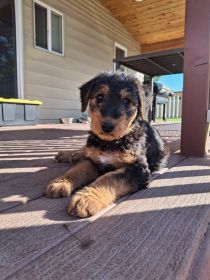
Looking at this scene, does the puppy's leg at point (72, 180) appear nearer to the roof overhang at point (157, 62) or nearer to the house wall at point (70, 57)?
the roof overhang at point (157, 62)

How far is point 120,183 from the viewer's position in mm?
1501

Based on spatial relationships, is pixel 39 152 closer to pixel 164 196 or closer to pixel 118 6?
pixel 164 196

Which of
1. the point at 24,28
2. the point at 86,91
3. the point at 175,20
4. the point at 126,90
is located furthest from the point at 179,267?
the point at 175,20

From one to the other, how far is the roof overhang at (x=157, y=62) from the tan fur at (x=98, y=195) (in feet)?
12.4

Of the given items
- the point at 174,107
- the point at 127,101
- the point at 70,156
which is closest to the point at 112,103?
the point at 127,101

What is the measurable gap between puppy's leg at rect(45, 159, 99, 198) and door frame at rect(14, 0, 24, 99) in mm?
5110

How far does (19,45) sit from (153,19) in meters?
5.97

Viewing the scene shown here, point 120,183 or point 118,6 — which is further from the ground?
point 118,6

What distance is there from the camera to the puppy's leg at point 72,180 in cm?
143

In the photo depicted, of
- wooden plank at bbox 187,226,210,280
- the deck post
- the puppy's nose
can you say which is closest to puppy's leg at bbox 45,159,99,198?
the puppy's nose

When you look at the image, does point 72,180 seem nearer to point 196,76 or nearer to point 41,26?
point 196,76

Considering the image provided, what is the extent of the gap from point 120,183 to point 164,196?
27 centimetres

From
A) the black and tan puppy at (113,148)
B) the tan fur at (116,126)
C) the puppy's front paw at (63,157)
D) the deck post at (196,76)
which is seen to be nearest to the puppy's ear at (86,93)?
the black and tan puppy at (113,148)

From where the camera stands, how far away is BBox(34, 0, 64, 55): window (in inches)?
268
